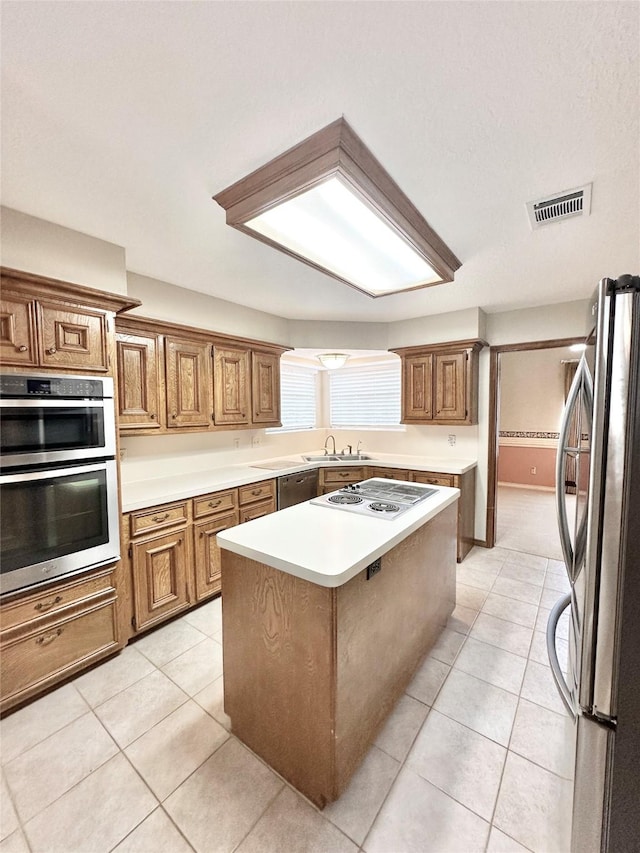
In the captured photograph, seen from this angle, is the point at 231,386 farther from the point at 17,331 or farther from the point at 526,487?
the point at 526,487

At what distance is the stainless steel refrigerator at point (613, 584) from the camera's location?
0.89 m

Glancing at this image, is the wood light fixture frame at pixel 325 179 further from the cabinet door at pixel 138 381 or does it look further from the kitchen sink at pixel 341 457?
the kitchen sink at pixel 341 457

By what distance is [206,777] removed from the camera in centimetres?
149

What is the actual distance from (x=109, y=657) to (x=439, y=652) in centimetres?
210

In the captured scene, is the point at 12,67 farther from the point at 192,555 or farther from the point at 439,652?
the point at 439,652

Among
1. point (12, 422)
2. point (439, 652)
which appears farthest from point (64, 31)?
point (439, 652)

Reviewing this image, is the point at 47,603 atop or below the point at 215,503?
below

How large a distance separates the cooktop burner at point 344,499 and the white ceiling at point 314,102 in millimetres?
1645

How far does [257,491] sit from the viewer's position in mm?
3227

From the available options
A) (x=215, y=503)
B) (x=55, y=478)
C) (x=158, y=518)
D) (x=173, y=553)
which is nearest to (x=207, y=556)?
(x=173, y=553)

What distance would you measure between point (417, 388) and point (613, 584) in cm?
319

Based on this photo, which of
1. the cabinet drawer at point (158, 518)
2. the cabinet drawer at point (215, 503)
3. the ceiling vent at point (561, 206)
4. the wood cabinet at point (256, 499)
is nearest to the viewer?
the ceiling vent at point (561, 206)

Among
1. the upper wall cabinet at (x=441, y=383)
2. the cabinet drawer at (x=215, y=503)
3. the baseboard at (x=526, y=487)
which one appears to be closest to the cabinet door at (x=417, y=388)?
the upper wall cabinet at (x=441, y=383)

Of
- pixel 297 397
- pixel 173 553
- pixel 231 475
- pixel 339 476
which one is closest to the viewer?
pixel 173 553
